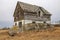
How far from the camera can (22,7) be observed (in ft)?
127

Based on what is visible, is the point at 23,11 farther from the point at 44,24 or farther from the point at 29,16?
the point at 44,24

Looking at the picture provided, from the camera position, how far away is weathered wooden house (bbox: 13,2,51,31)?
37938mm

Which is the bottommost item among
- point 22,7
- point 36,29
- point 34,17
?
point 36,29

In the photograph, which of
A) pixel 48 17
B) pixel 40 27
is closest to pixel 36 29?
pixel 40 27

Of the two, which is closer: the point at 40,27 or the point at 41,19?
the point at 40,27

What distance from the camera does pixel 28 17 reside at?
38812 millimetres

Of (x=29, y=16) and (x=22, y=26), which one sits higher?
(x=29, y=16)

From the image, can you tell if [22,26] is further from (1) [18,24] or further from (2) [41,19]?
(2) [41,19]

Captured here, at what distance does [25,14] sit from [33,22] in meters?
3.34

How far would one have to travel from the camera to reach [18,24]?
41438mm

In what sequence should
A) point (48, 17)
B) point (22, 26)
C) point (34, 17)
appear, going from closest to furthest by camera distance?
point (22, 26), point (34, 17), point (48, 17)

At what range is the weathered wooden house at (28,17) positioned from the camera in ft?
124

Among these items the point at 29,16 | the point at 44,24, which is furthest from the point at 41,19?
the point at 29,16

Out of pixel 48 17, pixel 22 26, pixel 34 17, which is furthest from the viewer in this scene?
pixel 48 17
